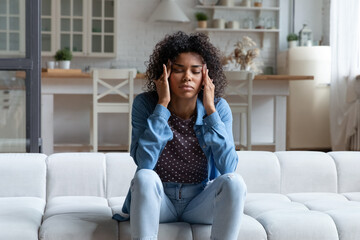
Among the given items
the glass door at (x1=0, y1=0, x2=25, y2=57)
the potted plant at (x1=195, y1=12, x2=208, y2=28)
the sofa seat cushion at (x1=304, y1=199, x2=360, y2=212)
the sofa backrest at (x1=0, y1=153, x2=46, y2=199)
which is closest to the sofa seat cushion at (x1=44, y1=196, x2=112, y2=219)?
the sofa backrest at (x1=0, y1=153, x2=46, y2=199)

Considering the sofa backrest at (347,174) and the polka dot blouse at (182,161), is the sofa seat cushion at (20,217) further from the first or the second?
the sofa backrest at (347,174)

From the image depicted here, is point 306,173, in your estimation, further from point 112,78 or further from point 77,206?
point 112,78

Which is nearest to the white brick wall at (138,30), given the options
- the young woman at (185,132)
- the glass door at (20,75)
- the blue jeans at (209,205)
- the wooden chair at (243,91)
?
the wooden chair at (243,91)

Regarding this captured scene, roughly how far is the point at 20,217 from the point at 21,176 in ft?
1.45

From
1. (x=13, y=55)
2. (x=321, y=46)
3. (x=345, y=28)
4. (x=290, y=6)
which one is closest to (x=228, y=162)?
(x=13, y=55)

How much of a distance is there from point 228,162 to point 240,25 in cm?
582

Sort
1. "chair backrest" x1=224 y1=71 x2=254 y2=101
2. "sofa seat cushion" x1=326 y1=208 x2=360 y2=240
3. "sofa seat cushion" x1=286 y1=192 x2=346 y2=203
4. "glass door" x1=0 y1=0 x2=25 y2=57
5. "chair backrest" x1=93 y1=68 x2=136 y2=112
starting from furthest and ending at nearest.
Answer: "chair backrest" x1=224 y1=71 x2=254 y2=101 → "chair backrest" x1=93 y1=68 x2=136 y2=112 → "glass door" x1=0 y1=0 x2=25 y2=57 → "sofa seat cushion" x1=286 y1=192 x2=346 y2=203 → "sofa seat cushion" x1=326 y1=208 x2=360 y2=240

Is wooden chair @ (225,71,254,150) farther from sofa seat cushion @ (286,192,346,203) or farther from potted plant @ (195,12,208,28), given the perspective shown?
sofa seat cushion @ (286,192,346,203)

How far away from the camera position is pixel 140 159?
6.73 feet

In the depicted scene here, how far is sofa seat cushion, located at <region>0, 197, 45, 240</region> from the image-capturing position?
76.2 inches

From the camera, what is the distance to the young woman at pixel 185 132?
2.07 m

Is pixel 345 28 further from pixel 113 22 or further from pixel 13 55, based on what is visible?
pixel 13 55

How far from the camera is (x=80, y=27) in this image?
7.34m

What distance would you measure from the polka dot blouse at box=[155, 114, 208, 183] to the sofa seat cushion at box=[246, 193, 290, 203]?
0.46 m
